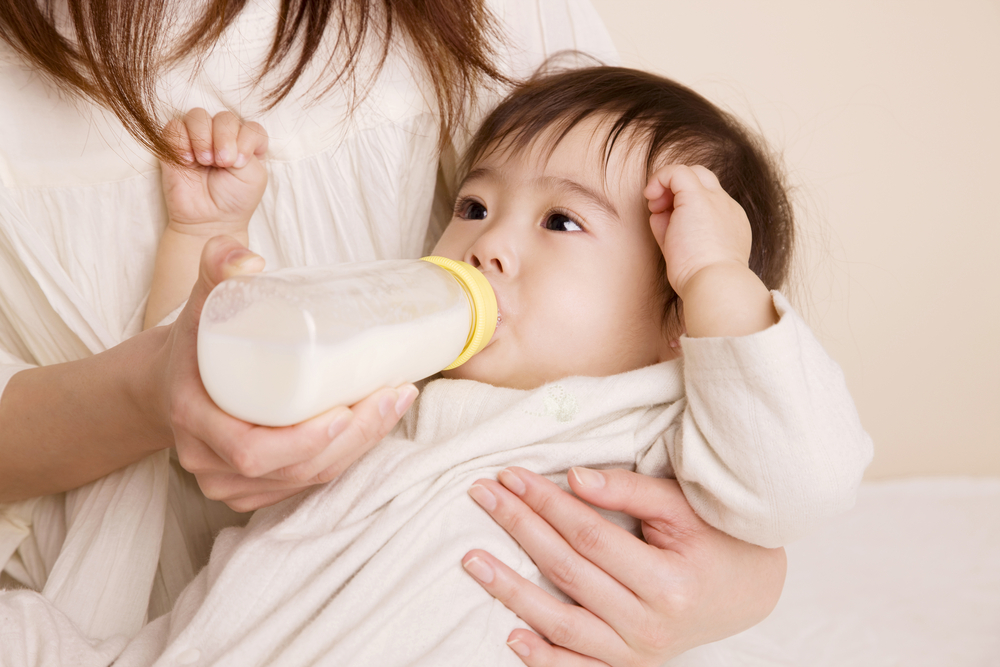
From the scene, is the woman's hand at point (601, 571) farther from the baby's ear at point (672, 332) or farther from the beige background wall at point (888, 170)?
the beige background wall at point (888, 170)

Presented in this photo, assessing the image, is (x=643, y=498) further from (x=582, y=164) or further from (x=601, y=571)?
(x=582, y=164)

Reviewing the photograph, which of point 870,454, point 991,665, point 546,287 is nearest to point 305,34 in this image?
point 546,287

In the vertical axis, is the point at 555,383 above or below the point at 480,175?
below

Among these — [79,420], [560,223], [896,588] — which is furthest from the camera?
[896,588]

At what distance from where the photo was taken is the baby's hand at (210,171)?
106cm

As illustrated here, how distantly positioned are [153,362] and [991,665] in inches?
52.8

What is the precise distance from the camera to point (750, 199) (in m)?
1.12

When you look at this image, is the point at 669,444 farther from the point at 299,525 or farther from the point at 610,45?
the point at 610,45

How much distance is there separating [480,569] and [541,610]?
79 mm

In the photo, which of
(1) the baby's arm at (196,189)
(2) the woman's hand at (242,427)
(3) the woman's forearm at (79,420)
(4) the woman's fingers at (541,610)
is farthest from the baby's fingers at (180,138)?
(4) the woman's fingers at (541,610)

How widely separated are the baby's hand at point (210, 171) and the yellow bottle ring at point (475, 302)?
420 mm

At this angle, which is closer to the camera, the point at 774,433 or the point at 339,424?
the point at 339,424

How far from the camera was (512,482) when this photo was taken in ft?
2.77

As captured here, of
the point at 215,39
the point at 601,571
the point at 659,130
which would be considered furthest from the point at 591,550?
the point at 215,39
